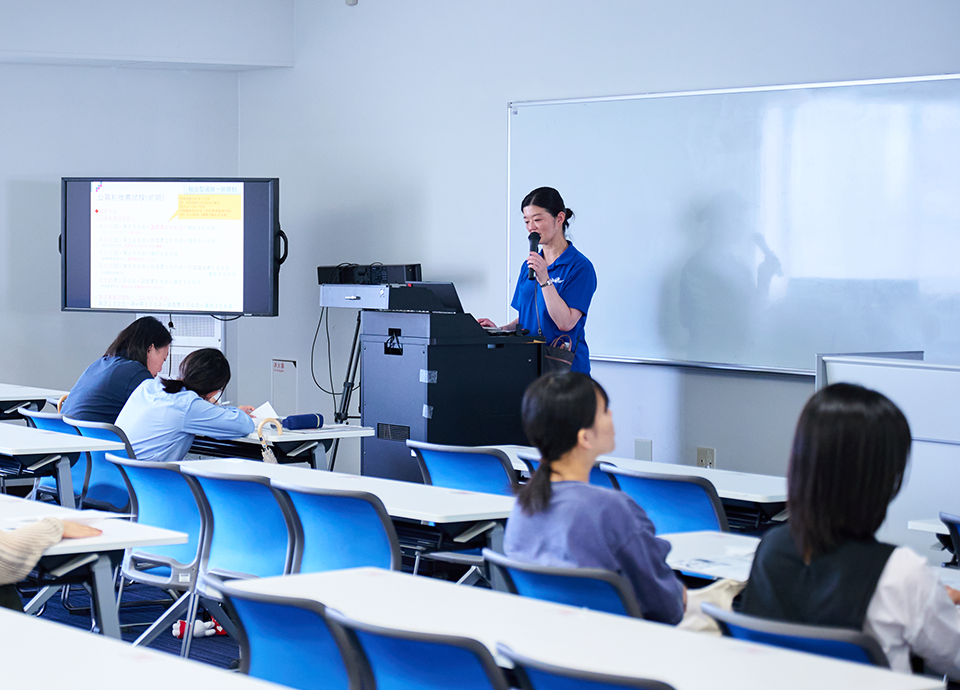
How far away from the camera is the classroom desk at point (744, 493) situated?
3.43 m

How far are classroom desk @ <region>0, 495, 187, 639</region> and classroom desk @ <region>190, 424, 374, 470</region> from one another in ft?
5.85

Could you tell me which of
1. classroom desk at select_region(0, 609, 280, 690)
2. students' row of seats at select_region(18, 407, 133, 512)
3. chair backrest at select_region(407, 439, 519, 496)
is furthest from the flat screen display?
classroom desk at select_region(0, 609, 280, 690)

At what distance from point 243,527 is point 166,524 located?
41cm

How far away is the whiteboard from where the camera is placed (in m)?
5.15

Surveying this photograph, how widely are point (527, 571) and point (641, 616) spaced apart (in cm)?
22

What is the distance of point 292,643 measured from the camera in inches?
74.3

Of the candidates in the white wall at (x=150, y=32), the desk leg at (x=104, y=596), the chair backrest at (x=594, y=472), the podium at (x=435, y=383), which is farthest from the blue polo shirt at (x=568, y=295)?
the white wall at (x=150, y=32)

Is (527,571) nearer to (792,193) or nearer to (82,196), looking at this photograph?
(792,193)

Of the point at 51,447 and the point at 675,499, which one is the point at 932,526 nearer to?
the point at 675,499

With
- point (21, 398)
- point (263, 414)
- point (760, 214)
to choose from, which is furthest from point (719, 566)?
point (21, 398)

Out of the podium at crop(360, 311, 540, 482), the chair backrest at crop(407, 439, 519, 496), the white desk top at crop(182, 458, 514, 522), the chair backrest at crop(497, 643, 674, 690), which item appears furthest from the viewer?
the podium at crop(360, 311, 540, 482)

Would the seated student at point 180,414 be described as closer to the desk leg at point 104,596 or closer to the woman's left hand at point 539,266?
the woman's left hand at point 539,266

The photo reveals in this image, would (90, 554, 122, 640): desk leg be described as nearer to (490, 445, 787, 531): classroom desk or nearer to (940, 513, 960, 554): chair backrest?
(490, 445, 787, 531): classroom desk

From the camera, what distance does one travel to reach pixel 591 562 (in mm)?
2195
